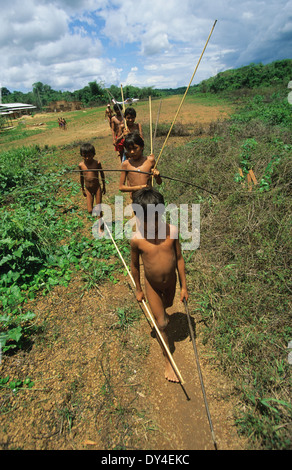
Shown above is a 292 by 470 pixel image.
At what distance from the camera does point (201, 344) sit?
8.38ft

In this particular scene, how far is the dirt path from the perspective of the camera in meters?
1.90

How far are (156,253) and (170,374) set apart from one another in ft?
3.87

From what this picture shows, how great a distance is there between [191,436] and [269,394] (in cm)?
70

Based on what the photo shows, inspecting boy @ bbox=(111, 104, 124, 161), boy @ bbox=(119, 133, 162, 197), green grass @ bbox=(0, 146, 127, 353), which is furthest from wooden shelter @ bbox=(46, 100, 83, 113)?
boy @ bbox=(119, 133, 162, 197)

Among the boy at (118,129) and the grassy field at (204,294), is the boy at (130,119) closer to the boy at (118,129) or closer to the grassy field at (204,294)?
the boy at (118,129)

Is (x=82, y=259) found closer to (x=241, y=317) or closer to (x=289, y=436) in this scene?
(x=241, y=317)

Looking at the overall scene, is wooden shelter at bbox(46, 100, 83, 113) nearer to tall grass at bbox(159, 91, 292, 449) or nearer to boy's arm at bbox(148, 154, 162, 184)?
tall grass at bbox(159, 91, 292, 449)

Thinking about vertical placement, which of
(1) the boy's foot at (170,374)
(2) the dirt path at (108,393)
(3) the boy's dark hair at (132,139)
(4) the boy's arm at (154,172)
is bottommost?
(2) the dirt path at (108,393)

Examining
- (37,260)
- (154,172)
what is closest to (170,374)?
(154,172)

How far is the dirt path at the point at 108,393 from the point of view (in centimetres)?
190

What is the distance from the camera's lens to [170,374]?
2.26 meters

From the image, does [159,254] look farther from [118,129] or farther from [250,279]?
[118,129]

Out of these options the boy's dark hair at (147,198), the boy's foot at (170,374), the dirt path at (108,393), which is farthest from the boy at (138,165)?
the boy's foot at (170,374)

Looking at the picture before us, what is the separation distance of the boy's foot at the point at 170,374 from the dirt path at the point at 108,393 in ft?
0.19
